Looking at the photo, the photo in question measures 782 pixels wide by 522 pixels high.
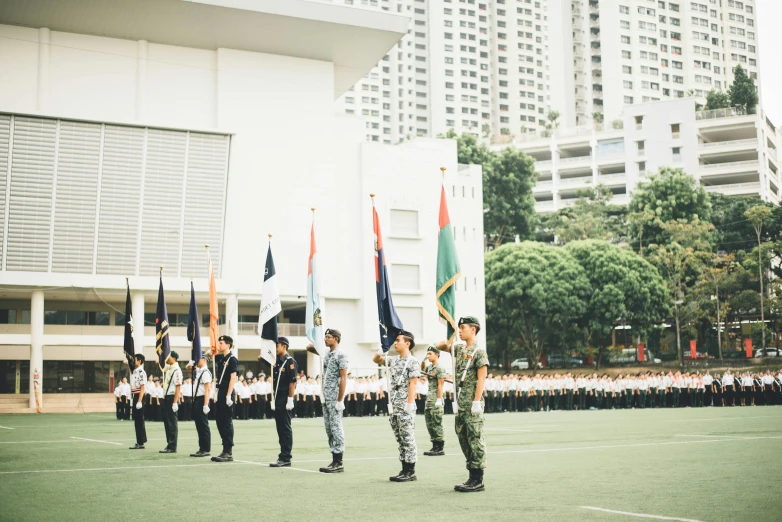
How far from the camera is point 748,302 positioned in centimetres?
5431

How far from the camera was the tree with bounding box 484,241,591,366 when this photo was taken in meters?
51.5

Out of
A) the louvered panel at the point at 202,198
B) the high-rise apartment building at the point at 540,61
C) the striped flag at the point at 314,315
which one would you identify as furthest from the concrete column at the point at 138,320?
the high-rise apartment building at the point at 540,61

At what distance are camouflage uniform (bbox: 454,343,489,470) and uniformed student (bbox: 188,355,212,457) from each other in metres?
5.23

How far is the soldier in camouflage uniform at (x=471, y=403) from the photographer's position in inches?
364

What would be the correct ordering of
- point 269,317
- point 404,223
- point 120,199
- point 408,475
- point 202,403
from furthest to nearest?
point 404,223, point 120,199, point 269,317, point 202,403, point 408,475

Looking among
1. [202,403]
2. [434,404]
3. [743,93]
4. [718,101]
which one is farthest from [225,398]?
[718,101]

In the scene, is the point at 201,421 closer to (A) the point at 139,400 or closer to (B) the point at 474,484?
(A) the point at 139,400

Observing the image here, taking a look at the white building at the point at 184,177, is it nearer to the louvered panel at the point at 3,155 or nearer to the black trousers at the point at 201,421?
the louvered panel at the point at 3,155

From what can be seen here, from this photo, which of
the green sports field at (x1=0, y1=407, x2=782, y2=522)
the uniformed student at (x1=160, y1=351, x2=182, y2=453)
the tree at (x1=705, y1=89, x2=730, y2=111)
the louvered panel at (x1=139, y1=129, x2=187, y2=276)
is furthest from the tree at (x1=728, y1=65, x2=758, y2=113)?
the uniformed student at (x1=160, y1=351, x2=182, y2=453)

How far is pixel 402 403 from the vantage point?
10.7 m

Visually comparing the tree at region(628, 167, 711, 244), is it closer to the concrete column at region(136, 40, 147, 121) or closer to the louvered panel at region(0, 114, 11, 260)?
the concrete column at region(136, 40, 147, 121)

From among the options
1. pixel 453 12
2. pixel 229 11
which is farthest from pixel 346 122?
pixel 453 12

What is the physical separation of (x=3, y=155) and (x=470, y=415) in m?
35.8

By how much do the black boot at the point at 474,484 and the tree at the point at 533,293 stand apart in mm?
42486
